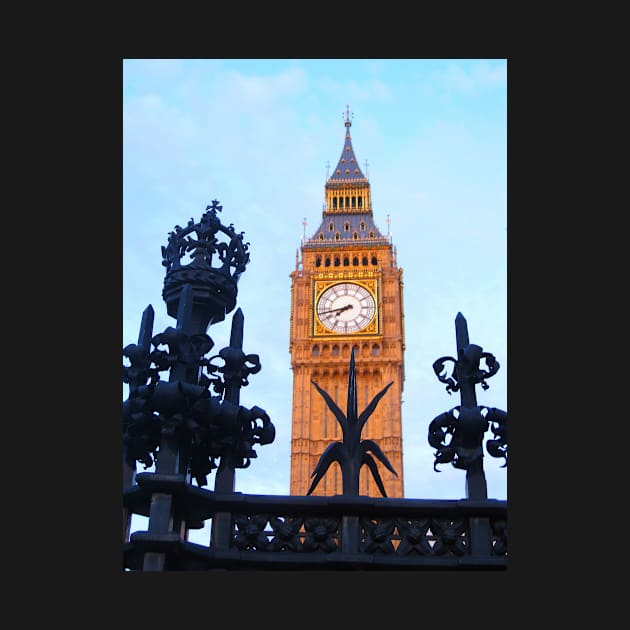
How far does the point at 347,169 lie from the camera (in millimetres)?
78312

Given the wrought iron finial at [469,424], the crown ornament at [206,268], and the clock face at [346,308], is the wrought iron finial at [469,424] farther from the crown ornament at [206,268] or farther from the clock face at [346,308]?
the clock face at [346,308]

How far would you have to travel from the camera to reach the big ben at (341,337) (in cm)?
6338

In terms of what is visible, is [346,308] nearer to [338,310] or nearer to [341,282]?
[338,310]

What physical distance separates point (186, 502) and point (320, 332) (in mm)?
58534

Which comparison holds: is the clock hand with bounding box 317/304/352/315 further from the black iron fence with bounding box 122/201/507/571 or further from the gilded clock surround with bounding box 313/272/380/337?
the black iron fence with bounding box 122/201/507/571

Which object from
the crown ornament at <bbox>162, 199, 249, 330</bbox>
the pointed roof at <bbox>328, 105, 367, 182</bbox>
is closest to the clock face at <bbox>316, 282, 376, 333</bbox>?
the pointed roof at <bbox>328, 105, 367, 182</bbox>

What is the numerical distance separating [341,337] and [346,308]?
2.33 meters

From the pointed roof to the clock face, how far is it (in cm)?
1348

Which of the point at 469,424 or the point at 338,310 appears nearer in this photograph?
the point at 469,424

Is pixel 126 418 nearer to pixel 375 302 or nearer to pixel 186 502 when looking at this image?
pixel 186 502

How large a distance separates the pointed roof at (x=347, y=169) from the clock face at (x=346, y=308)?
1348cm

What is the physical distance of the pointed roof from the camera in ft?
252

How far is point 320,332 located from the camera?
65.9 metres

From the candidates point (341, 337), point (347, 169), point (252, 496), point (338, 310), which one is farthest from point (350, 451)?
point (347, 169)
